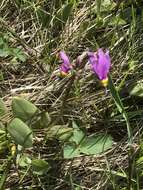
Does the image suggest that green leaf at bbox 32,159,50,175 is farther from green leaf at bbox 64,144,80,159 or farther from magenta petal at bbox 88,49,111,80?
magenta petal at bbox 88,49,111,80

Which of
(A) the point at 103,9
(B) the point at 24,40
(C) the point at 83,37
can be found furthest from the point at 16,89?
(A) the point at 103,9

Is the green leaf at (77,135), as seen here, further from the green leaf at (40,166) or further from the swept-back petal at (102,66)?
the swept-back petal at (102,66)

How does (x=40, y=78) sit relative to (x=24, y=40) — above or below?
below

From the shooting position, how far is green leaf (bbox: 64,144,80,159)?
1.55m

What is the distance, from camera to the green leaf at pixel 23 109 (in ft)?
4.99

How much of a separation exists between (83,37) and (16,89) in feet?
1.11

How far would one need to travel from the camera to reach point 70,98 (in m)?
1.68

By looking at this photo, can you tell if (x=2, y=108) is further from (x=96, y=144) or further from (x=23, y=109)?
(x=96, y=144)

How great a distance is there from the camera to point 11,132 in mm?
1490

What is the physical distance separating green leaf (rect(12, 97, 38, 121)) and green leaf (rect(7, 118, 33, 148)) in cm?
6

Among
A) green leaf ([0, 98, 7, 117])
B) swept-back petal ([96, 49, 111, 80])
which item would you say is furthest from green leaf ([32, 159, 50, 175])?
swept-back petal ([96, 49, 111, 80])

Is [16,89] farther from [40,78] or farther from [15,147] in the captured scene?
[15,147]

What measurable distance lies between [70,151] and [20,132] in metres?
0.18

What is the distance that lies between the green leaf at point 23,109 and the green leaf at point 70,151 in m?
0.15
